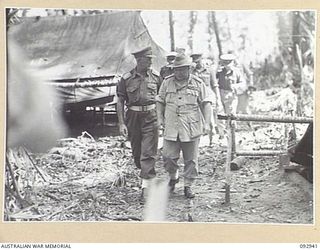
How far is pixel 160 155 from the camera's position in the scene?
1.10 m

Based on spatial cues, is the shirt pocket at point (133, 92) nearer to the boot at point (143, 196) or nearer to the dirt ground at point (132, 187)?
the dirt ground at point (132, 187)

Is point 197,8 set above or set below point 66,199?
above

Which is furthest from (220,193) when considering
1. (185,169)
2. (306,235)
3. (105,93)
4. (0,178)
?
(0,178)

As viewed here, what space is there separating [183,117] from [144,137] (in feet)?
0.31

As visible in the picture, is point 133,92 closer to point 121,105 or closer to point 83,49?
point 121,105

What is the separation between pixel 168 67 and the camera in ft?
3.56

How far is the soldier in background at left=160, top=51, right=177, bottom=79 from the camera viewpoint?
108cm

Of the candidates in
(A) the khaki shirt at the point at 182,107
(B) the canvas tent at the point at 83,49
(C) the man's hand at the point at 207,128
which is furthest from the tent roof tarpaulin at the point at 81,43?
(C) the man's hand at the point at 207,128

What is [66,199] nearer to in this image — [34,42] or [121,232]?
[121,232]

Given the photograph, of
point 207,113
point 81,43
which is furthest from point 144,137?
point 81,43

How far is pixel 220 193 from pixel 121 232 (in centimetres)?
23

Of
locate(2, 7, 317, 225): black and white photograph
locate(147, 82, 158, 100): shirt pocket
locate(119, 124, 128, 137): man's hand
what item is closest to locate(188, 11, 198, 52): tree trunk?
locate(2, 7, 317, 225): black and white photograph

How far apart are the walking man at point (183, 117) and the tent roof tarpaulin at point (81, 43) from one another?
10 cm

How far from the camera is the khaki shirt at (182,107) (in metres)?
1.09
